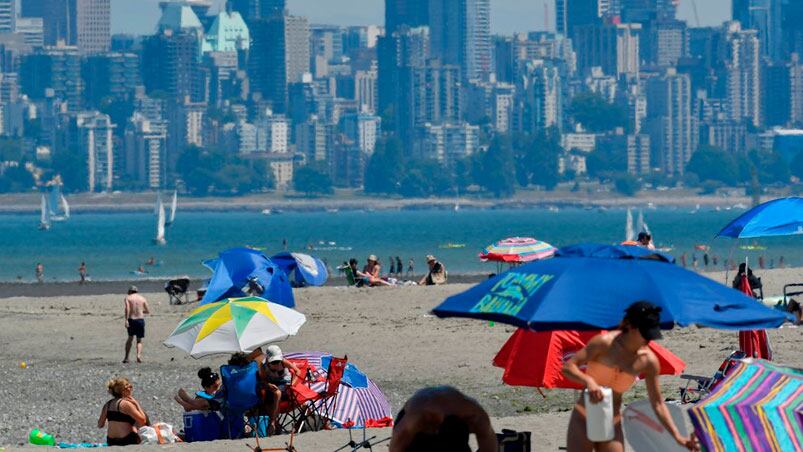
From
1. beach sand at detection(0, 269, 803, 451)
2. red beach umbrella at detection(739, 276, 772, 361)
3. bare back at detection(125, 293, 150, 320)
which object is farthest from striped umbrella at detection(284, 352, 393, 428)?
bare back at detection(125, 293, 150, 320)

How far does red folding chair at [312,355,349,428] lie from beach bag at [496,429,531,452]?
3511mm

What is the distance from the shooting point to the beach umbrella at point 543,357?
12.1 m

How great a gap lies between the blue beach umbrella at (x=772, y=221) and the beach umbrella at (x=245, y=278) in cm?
583

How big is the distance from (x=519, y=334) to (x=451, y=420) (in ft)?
8.89

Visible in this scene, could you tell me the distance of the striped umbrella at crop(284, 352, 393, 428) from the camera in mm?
14891

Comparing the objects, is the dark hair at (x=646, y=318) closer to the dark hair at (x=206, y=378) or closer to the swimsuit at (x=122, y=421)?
the swimsuit at (x=122, y=421)

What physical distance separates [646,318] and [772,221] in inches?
318

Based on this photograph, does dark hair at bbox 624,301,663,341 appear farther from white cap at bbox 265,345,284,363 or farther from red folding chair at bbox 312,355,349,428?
red folding chair at bbox 312,355,349,428

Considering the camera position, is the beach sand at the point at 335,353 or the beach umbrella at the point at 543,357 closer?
the beach umbrella at the point at 543,357

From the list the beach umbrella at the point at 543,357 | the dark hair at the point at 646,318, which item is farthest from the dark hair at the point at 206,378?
the dark hair at the point at 646,318

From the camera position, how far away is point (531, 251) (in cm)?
3008

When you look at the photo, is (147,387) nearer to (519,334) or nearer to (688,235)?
(519,334)

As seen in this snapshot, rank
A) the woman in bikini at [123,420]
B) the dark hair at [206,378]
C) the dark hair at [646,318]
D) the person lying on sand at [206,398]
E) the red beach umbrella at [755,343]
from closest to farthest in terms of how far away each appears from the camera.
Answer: the dark hair at [646,318] < the woman in bikini at [123,420] < the red beach umbrella at [755,343] < the person lying on sand at [206,398] < the dark hair at [206,378]

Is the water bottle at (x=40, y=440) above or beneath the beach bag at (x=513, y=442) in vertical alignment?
beneath
